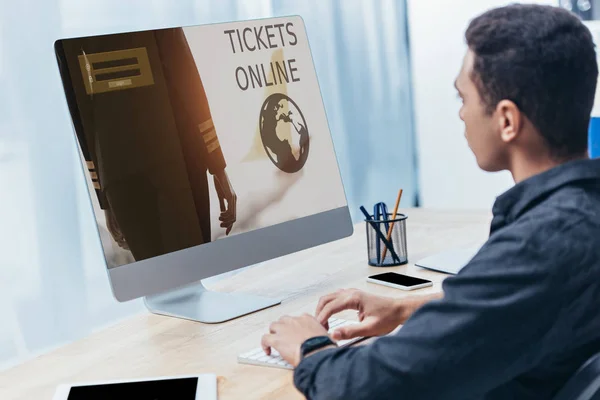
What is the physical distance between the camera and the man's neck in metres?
1.00

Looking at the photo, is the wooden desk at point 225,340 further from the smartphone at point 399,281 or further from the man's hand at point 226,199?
the man's hand at point 226,199

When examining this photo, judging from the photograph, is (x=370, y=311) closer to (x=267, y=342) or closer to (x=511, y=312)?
(x=267, y=342)

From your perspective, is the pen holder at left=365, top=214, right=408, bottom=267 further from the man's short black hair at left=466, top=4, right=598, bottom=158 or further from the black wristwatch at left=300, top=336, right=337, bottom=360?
the man's short black hair at left=466, top=4, right=598, bottom=158

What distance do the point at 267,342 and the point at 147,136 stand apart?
1.48 feet

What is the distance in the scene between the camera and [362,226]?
2.24 metres

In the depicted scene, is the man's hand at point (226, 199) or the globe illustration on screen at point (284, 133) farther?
the globe illustration on screen at point (284, 133)

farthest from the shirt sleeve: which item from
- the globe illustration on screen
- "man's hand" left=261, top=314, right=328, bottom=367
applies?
the globe illustration on screen

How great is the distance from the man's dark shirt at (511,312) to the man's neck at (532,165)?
0.04 m

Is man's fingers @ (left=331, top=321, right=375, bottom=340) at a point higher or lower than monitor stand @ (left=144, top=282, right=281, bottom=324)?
lower

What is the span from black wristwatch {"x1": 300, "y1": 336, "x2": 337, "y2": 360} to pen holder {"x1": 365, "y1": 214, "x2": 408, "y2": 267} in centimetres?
70

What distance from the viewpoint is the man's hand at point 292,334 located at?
1178 mm

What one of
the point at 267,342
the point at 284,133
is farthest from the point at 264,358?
the point at 284,133

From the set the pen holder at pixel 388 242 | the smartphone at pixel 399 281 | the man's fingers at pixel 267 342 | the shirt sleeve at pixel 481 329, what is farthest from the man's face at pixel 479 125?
the pen holder at pixel 388 242

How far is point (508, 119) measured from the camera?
0.99 meters
